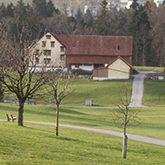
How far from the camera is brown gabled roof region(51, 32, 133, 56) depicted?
78.2 m

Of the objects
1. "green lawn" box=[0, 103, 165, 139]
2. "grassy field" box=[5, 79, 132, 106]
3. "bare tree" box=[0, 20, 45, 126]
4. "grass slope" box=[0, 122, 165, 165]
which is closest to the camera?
"grass slope" box=[0, 122, 165, 165]

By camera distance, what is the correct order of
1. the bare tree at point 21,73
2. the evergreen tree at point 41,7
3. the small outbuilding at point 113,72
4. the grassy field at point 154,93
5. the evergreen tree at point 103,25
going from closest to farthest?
the bare tree at point 21,73, the grassy field at point 154,93, the small outbuilding at point 113,72, the evergreen tree at point 103,25, the evergreen tree at point 41,7

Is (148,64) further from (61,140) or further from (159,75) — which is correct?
(61,140)

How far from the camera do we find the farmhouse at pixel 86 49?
77.1 meters

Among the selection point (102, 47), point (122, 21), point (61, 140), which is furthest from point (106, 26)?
point (61, 140)

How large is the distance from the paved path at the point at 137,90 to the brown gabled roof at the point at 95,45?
29.8ft

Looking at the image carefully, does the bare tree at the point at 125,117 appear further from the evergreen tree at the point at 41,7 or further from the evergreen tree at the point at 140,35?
the evergreen tree at the point at 41,7

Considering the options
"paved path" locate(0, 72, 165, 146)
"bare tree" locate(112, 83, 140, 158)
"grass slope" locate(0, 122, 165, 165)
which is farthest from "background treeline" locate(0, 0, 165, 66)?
"grass slope" locate(0, 122, 165, 165)

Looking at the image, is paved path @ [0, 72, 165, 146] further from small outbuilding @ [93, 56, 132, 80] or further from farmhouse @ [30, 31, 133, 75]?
farmhouse @ [30, 31, 133, 75]

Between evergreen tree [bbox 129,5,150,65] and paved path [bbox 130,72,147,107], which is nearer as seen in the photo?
paved path [bbox 130,72,147,107]

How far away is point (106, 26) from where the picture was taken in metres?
108

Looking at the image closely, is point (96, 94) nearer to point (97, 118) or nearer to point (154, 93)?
point (154, 93)

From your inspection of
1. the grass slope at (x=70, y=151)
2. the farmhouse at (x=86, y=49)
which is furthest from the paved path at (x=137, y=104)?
the farmhouse at (x=86, y=49)

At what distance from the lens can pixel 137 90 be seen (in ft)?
200
